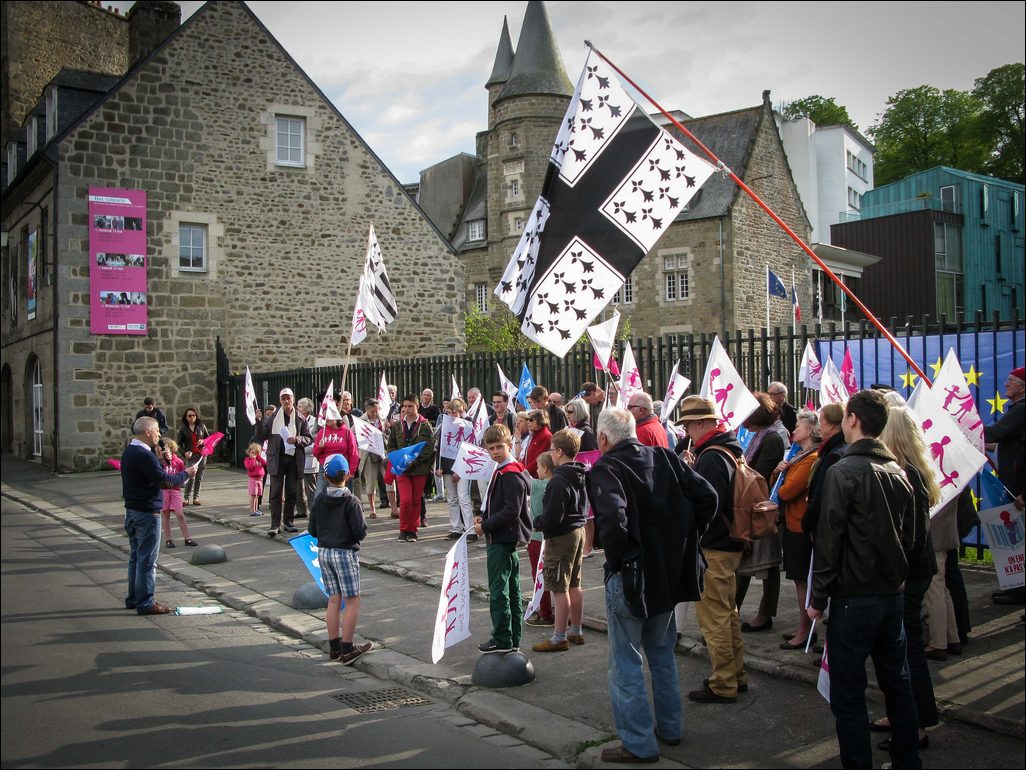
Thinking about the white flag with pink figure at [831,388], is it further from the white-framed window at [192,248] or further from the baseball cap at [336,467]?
the white-framed window at [192,248]

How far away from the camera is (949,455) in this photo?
638cm

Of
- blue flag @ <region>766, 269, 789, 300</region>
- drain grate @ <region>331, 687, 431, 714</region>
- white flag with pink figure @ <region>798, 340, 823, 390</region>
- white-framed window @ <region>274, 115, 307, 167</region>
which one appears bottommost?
drain grate @ <region>331, 687, 431, 714</region>

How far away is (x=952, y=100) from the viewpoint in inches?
2008

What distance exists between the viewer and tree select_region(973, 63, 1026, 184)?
156 feet

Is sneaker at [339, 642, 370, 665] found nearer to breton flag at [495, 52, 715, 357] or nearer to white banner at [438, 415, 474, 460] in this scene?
breton flag at [495, 52, 715, 357]

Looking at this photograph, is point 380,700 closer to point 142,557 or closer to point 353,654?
point 353,654

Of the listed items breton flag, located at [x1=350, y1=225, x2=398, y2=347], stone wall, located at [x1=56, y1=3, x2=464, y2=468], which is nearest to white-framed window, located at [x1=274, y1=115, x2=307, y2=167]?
stone wall, located at [x1=56, y1=3, x2=464, y2=468]

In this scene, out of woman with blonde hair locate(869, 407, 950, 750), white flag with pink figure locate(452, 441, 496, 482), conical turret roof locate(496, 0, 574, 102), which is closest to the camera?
woman with blonde hair locate(869, 407, 950, 750)

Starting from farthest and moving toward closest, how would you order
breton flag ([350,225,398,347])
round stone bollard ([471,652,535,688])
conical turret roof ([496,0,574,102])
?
conical turret roof ([496,0,574,102]), breton flag ([350,225,398,347]), round stone bollard ([471,652,535,688])

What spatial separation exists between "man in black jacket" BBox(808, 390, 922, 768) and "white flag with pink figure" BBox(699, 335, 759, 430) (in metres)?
4.10

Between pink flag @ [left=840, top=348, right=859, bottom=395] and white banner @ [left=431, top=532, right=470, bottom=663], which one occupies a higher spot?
pink flag @ [left=840, top=348, right=859, bottom=395]

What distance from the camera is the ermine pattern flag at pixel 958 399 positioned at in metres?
6.70

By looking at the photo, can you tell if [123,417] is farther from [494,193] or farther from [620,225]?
[494,193]

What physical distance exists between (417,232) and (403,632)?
2122cm
